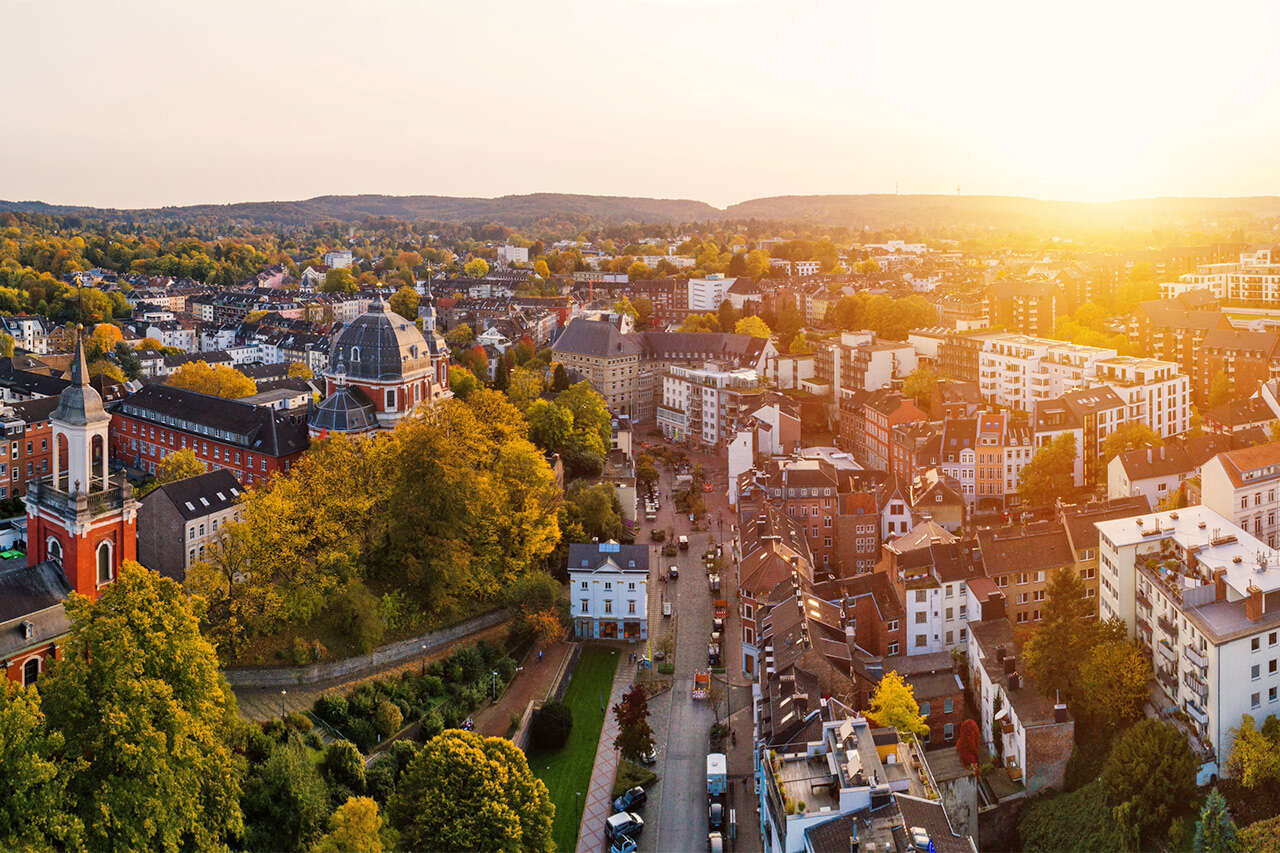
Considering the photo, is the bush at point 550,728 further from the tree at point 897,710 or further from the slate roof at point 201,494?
the slate roof at point 201,494

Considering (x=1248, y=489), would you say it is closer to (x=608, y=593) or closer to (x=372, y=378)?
(x=608, y=593)

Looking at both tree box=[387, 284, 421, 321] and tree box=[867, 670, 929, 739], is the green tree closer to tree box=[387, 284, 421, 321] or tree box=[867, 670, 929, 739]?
tree box=[867, 670, 929, 739]

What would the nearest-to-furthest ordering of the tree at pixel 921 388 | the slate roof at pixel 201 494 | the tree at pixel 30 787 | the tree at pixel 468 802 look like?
the tree at pixel 30 787
the tree at pixel 468 802
the slate roof at pixel 201 494
the tree at pixel 921 388

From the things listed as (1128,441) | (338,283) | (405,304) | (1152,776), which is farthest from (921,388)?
(338,283)

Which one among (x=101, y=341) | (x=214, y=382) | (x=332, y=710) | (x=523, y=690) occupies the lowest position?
(x=523, y=690)

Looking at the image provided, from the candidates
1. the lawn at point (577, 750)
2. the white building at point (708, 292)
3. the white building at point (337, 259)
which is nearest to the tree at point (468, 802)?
the lawn at point (577, 750)

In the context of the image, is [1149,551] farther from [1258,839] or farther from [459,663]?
[459,663]
